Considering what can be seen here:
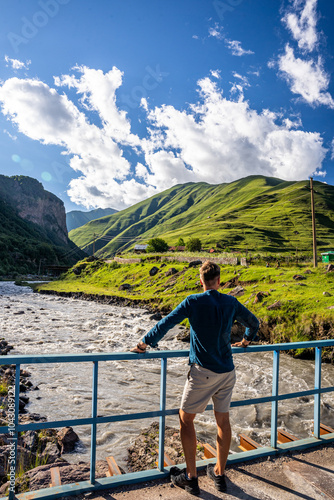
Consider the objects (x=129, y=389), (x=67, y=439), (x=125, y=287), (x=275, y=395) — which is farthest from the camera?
(x=125, y=287)

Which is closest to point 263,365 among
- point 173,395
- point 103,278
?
point 173,395

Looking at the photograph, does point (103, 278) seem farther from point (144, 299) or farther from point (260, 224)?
point (260, 224)

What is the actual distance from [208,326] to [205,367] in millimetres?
510

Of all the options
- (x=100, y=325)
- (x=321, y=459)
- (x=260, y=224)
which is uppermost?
(x=260, y=224)

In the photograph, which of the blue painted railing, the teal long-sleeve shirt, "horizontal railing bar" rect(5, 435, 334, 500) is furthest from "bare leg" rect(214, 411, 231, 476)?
the teal long-sleeve shirt

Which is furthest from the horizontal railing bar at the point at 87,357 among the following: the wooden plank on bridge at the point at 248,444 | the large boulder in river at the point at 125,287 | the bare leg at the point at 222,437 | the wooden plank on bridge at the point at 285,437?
the large boulder in river at the point at 125,287

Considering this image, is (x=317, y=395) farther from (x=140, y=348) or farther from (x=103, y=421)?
(x=103, y=421)

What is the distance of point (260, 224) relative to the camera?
188 metres

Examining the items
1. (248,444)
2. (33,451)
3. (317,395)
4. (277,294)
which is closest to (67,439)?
(33,451)

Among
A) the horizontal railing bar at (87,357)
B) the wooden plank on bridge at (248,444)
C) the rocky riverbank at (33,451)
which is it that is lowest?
the rocky riverbank at (33,451)

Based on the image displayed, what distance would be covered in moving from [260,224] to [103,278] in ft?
445

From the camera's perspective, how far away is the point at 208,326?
385 centimetres

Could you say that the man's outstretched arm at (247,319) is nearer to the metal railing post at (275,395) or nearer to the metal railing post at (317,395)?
the metal railing post at (275,395)

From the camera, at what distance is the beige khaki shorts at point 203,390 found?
387cm
